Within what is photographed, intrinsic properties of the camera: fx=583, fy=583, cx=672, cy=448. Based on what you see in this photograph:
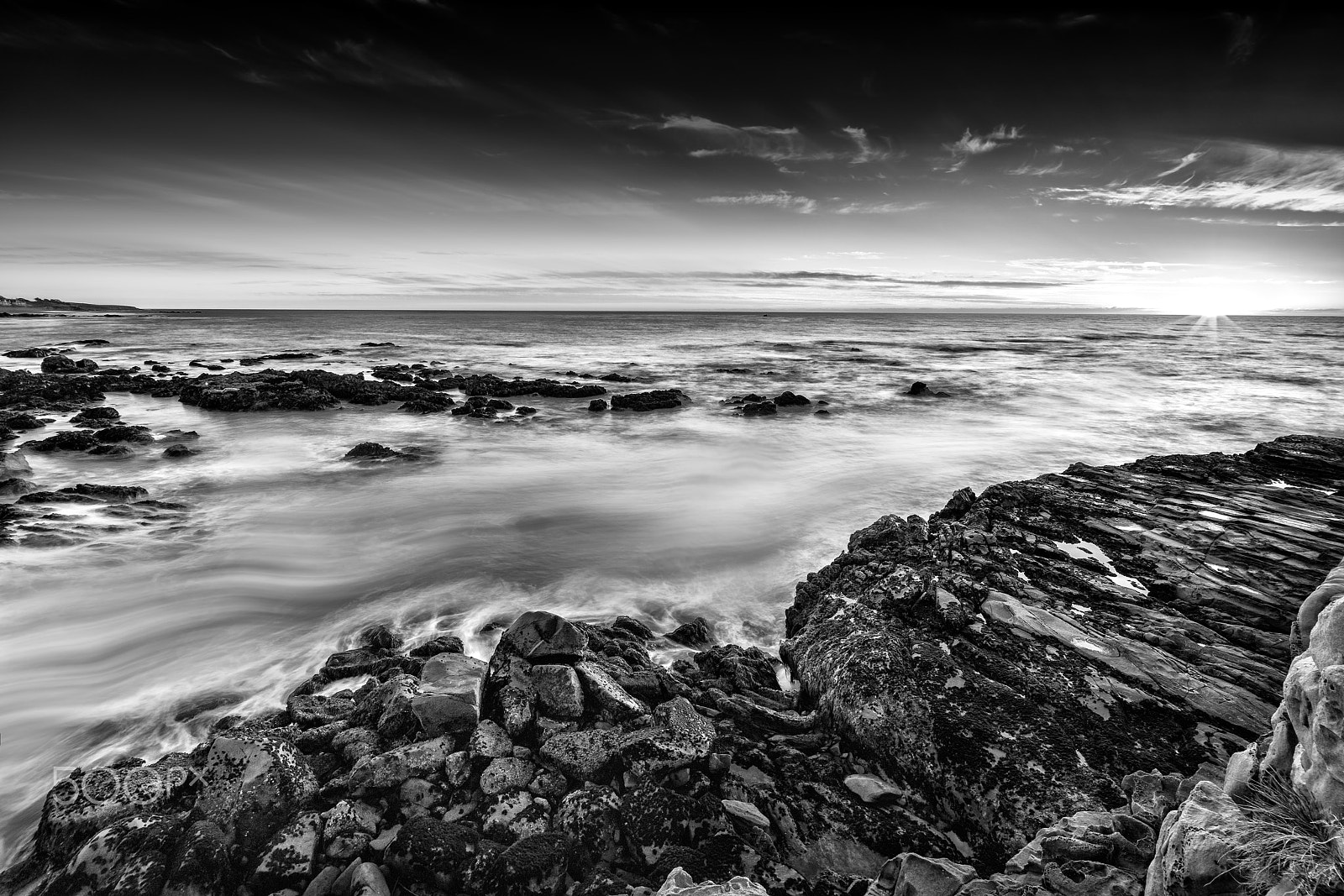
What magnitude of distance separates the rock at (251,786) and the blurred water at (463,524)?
212 cm

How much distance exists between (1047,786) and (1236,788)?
4.59 feet

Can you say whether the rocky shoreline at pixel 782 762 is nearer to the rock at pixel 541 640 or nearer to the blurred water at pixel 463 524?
the rock at pixel 541 640

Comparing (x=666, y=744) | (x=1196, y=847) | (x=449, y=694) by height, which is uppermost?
(x=1196, y=847)

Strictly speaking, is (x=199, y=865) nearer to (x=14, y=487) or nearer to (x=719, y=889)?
(x=719, y=889)

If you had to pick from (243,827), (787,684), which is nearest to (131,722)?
(243,827)

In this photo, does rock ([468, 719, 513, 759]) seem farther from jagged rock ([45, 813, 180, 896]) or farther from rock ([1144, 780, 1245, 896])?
rock ([1144, 780, 1245, 896])

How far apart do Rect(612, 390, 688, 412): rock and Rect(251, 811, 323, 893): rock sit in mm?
20865

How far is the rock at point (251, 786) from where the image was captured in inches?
157

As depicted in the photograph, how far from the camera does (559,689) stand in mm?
5000

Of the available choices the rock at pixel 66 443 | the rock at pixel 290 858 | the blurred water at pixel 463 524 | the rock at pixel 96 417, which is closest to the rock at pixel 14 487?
the blurred water at pixel 463 524

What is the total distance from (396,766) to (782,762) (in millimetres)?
2966

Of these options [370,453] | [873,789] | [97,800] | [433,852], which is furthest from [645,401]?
[433,852]

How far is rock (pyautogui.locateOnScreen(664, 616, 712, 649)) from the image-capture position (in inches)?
296

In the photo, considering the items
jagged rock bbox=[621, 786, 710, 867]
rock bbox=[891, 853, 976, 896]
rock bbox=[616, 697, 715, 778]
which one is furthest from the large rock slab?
jagged rock bbox=[621, 786, 710, 867]
